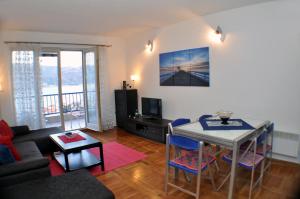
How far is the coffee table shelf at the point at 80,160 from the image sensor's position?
10.6 ft

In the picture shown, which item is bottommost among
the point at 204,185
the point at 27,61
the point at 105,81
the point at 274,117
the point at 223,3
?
the point at 204,185

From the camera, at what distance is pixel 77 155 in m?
3.62

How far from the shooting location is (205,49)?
4.05 meters

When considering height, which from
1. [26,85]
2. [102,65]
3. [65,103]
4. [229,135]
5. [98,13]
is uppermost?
[98,13]

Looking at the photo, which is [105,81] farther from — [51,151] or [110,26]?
[51,151]

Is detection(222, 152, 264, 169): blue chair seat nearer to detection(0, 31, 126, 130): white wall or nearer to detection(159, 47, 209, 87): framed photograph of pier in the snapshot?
detection(159, 47, 209, 87): framed photograph of pier

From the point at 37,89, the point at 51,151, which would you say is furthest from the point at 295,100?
the point at 37,89

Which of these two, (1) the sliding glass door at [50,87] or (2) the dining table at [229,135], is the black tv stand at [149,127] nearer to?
(2) the dining table at [229,135]

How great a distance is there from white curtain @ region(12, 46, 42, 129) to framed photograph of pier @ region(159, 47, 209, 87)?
286 cm

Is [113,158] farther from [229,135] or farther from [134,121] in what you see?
[229,135]

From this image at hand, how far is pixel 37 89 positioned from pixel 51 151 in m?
→ 1.57

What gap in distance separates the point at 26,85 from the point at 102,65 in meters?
1.85

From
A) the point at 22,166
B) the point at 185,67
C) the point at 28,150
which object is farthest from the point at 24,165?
the point at 185,67

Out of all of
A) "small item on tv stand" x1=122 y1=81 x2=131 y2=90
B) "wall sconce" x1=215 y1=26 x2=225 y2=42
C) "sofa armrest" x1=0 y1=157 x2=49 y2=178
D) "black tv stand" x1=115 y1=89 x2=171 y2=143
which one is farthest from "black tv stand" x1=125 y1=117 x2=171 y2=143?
"sofa armrest" x1=0 y1=157 x2=49 y2=178
